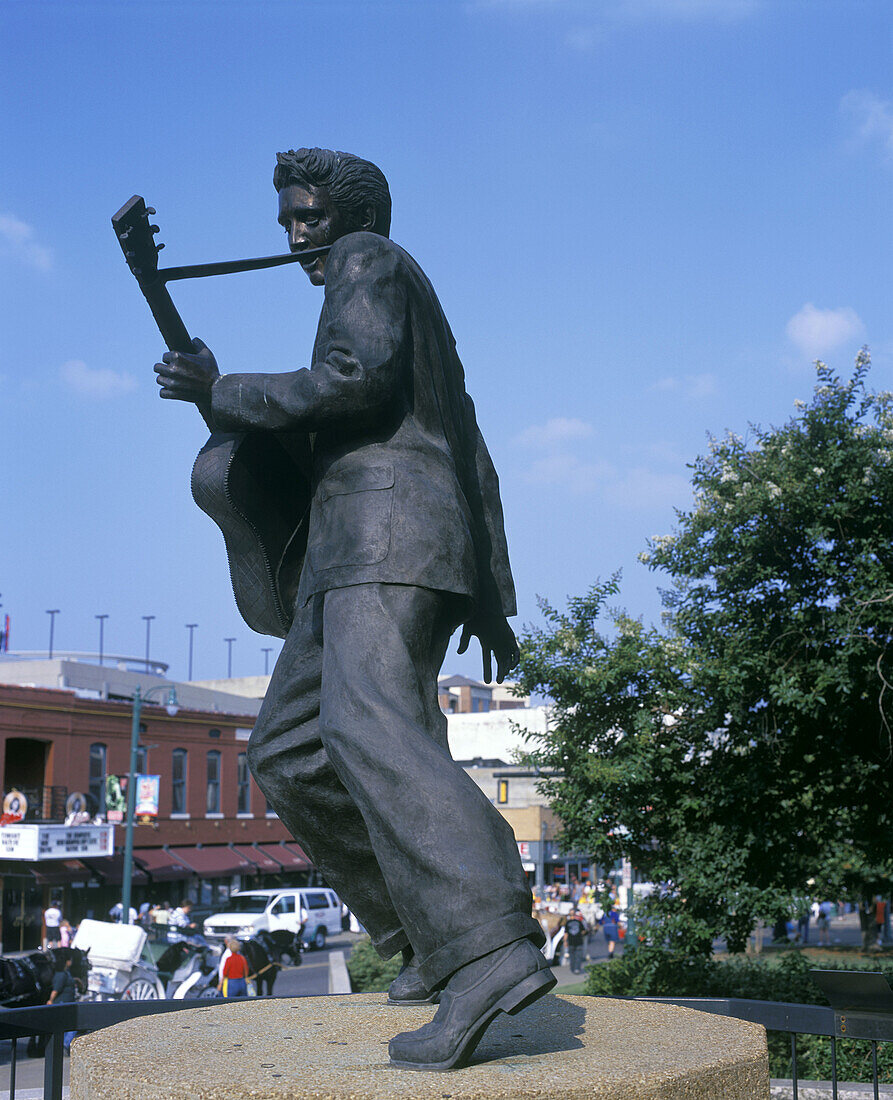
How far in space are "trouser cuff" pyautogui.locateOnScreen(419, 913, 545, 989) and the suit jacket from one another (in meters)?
0.97

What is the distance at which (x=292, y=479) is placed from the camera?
398 centimetres

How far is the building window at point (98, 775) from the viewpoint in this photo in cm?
3666

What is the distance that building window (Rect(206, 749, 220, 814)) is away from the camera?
42688mm

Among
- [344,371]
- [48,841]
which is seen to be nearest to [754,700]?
[344,371]

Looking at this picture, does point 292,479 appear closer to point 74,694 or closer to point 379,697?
point 379,697

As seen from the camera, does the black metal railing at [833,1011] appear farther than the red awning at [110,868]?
No

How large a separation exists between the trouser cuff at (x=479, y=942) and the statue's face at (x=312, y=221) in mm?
2170

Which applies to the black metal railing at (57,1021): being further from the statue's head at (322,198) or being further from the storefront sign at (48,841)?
the storefront sign at (48,841)

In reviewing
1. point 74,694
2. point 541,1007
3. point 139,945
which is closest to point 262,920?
point 74,694

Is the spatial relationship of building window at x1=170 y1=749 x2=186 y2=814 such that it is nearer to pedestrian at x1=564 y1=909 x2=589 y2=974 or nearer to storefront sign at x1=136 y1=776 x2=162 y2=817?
storefront sign at x1=136 y1=776 x2=162 y2=817

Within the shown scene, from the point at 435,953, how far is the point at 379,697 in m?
0.68

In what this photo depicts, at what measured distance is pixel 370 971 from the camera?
16.5m

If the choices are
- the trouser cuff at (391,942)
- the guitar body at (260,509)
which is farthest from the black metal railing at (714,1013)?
the guitar body at (260,509)

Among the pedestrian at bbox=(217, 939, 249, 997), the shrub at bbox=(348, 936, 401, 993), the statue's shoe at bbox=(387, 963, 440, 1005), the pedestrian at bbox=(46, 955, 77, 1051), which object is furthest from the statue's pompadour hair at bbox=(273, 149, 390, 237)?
the shrub at bbox=(348, 936, 401, 993)
